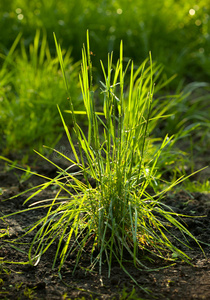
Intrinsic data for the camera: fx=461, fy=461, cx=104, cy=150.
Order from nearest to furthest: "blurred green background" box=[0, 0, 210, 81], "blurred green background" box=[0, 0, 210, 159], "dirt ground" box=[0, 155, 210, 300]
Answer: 1. "dirt ground" box=[0, 155, 210, 300]
2. "blurred green background" box=[0, 0, 210, 159]
3. "blurred green background" box=[0, 0, 210, 81]

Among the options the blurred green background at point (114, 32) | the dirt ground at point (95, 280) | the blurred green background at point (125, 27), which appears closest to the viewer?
the dirt ground at point (95, 280)

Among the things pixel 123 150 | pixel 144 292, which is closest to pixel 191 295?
pixel 144 292

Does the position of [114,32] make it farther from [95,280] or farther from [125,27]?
[95,280]

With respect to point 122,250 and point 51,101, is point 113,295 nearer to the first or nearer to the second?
point 122,250

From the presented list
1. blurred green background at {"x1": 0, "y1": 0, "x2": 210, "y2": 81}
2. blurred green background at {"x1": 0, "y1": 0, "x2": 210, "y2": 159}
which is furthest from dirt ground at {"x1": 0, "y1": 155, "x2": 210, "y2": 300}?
blurred green background at {"x1": 0, "y1": 0, "x2": 210, "y2": 81}

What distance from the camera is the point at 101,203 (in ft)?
6.86

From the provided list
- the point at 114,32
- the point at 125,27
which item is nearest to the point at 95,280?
the point at 114,32

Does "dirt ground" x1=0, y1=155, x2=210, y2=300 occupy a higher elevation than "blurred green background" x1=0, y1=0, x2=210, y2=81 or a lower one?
lower

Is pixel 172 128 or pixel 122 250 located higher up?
pixel 122 250

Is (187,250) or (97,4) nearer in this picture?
(187,250)

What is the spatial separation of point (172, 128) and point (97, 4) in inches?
83.6

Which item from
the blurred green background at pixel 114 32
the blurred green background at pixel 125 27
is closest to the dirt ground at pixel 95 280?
the blurred green background at pixel 114 32

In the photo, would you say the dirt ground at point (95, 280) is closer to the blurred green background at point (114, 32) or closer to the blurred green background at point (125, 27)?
the blurred green background at point (114, 32)

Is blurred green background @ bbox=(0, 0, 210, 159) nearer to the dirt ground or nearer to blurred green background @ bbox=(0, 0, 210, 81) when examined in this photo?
blurred green background @ bbox=(0, 0, 210, 81)
